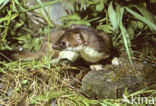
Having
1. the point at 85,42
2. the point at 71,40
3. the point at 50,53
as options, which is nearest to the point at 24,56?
the point at 50,53

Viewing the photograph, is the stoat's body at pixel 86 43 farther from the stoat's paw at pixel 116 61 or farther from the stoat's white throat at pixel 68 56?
the stoat's white throat at pixel 68 56

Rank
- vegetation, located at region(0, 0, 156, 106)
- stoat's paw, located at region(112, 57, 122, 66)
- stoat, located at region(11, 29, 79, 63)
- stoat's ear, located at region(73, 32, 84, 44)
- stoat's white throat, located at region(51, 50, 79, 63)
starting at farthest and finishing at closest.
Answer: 1. stoat's white throat, located at region(51, 50, 79, 63)
2. stoat, located at region(11, 29, 79, 63)
3. stoat's paw, located at region(112, 57, 122, 66)
4. stoat's ear, located at region(73, 32, 84, 44)
5. vegetation, located at region(0, 0, 156, 106)

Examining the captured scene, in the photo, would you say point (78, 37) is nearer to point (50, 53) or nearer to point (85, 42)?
point (85, 42)

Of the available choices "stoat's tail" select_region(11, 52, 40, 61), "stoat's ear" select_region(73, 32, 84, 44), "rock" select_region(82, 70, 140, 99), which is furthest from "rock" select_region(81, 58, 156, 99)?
"stoat's tail" select_region(11, 52, 40, 61)

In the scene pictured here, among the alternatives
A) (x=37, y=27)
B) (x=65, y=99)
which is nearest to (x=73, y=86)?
(x=65, y=99)

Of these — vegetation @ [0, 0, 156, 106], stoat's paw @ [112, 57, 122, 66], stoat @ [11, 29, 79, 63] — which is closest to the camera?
vegetation @ [0, 0, 156, 106]

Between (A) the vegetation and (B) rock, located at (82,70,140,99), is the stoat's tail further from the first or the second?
(B) rock, located at (82,70,140,99)

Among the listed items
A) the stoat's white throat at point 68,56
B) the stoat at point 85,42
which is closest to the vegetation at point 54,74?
the stoat at point 85,42

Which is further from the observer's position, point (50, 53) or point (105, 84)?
point (50, 53)
